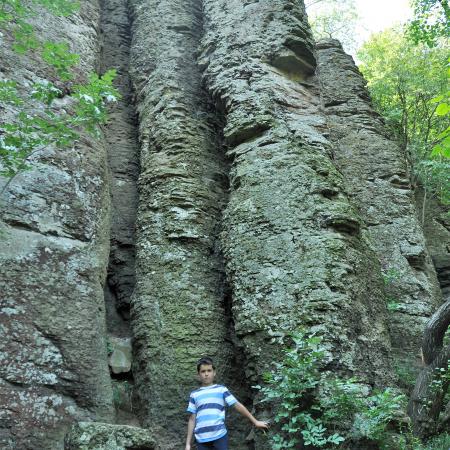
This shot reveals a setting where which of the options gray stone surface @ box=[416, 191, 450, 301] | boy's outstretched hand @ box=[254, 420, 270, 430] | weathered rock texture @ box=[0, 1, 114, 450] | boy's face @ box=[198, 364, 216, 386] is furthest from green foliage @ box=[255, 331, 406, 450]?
gray stone surface @ box=[416, 191, 450, 301]

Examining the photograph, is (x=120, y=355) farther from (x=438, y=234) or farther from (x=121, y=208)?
(x=438, y=234)

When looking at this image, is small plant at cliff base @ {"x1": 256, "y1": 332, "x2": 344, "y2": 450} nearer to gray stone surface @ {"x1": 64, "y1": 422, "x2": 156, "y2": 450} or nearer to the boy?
Answer: the boy

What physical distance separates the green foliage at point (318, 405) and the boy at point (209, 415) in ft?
1.09

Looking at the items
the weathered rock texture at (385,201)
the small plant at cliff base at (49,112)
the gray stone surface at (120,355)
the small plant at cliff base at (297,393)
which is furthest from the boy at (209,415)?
the weathered rock texture at (385,201)

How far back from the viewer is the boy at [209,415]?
5.22 metres

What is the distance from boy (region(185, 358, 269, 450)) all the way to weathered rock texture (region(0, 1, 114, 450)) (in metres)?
1.17

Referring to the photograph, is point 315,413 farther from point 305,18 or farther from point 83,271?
point 305,18

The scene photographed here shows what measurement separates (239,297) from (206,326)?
2.42 feet

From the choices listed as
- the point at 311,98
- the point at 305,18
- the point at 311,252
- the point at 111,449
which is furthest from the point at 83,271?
the point at 305,18

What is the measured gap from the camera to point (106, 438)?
15.4ft

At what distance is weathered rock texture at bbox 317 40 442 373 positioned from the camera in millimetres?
8875

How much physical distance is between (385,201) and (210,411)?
22.9 ft

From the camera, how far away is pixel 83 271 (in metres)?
6.57

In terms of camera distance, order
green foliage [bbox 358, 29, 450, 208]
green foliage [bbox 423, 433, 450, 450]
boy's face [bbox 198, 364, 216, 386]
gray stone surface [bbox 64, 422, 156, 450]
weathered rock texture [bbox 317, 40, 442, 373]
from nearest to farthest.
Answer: gray stone surface [bbox 64, 422, 156, 450] → boy's face [bbox 198, 364, 216, 386] → green foliage [bbox 423, 433, 450, 450] → weathered rock texture [bbox 317, 40, 442, 373] → green foliage [bbox 358, 29, 450, 208]
